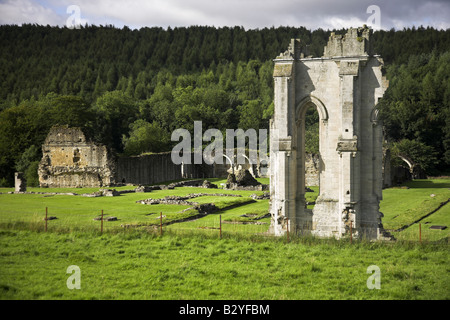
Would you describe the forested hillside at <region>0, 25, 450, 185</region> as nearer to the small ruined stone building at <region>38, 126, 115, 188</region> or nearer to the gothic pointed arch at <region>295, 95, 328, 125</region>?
the small ruined stone building at <region>38, 126, 115, 188</region>

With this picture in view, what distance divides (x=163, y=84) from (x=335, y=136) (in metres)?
83.9

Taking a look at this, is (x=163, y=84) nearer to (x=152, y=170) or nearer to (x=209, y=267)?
(x=152, y=170)

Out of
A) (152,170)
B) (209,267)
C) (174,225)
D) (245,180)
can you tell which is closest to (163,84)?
(152,170)

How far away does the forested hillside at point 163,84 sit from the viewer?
61.6 meters

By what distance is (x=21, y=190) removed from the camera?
125ft

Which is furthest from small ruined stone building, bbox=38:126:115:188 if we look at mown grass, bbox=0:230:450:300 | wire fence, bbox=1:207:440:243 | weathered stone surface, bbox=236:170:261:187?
mown grass, bbox=0:230:450:300

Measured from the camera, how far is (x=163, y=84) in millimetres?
101562

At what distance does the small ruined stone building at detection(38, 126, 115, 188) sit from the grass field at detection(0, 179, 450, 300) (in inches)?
804

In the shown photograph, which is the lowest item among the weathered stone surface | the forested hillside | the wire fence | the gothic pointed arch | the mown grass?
the mown grass

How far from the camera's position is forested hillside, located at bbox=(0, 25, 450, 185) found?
61562 millimetres

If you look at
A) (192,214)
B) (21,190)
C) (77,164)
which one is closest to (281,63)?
(192,214)

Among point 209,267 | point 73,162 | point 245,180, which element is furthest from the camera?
point 73,162

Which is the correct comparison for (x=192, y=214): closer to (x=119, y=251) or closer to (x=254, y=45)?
(x=119, y=251)

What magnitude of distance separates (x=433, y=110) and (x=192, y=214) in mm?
51634
